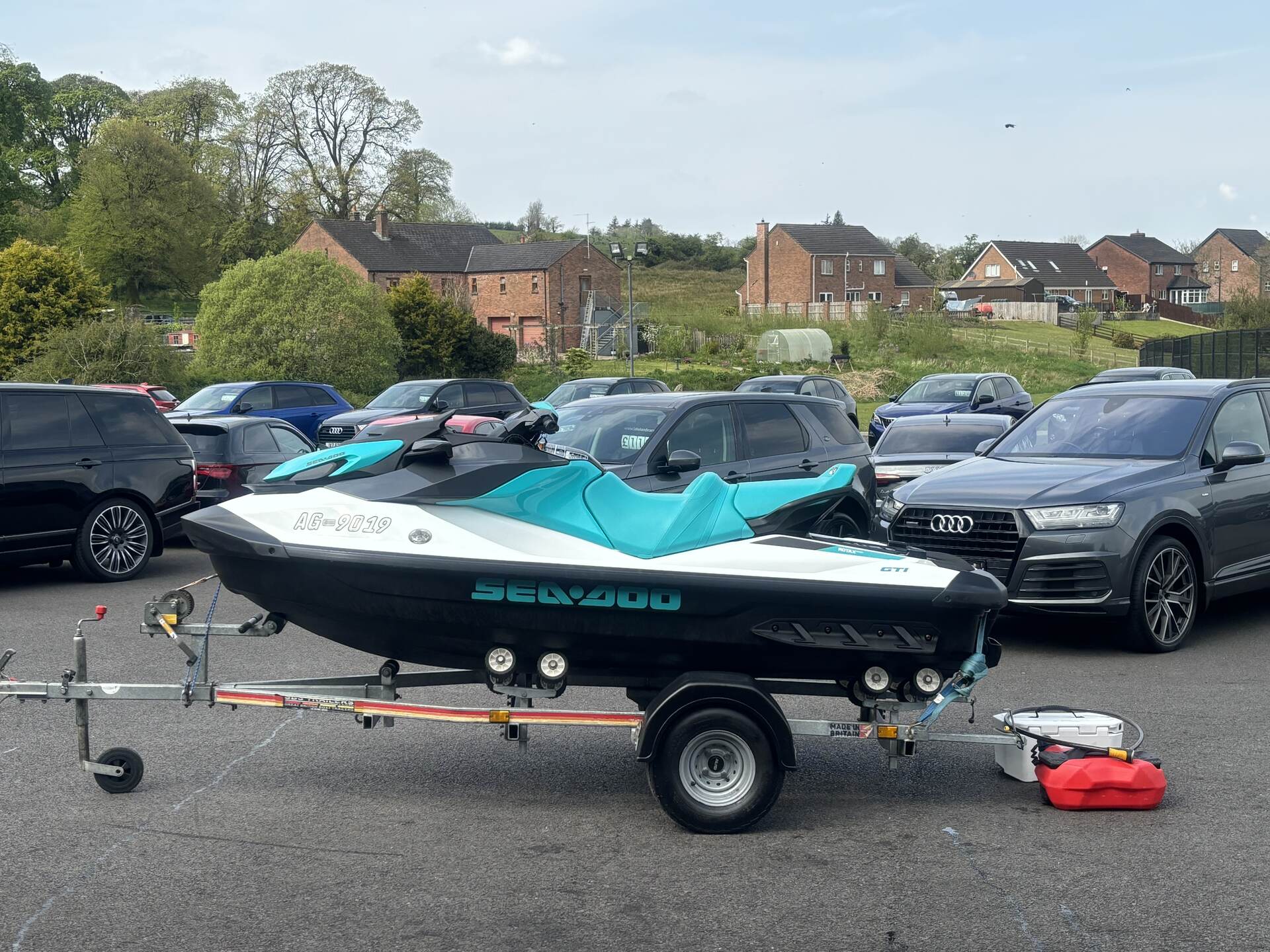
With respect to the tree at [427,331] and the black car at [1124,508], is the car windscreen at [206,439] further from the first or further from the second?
the tree at [427,331]

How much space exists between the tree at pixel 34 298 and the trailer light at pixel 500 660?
36.7 metres

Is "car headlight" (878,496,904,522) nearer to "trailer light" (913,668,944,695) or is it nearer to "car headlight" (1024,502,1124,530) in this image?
"car headlight" (1024,502,1124,530)

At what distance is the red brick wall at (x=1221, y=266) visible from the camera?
12212 centimetres

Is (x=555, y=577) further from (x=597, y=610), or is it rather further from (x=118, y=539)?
(x=118, y=539)

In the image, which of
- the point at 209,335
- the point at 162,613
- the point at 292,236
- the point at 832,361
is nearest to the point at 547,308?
the point at 292,236

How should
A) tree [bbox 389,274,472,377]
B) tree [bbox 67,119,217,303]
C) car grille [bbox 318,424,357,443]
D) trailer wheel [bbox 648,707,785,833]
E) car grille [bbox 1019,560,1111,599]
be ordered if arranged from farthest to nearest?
tree [bbox 67,119,217,303], tree [bbox 389,274,472,377], car grille [bbox 318,424,357,443], car grille [bbox 1019,560,1111,599], trailer wheel [bbox 648,707,785,833]

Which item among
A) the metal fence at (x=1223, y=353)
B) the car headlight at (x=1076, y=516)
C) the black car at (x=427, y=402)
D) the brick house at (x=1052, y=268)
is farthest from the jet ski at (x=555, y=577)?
the brick house at (x=1052, y=268)

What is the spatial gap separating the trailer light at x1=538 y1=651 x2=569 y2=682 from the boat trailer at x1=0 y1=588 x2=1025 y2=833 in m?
0.11

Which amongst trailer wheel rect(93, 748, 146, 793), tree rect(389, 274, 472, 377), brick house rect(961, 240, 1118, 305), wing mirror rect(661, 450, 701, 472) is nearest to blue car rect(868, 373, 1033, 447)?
wing mirror rect(661, 450, 701, 472)

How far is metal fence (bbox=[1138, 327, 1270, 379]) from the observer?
34938 mm

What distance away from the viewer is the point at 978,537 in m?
8.63

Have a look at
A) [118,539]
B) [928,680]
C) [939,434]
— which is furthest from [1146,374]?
[928,680]

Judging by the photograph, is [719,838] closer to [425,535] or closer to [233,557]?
[425,535]

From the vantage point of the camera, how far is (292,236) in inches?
3088
